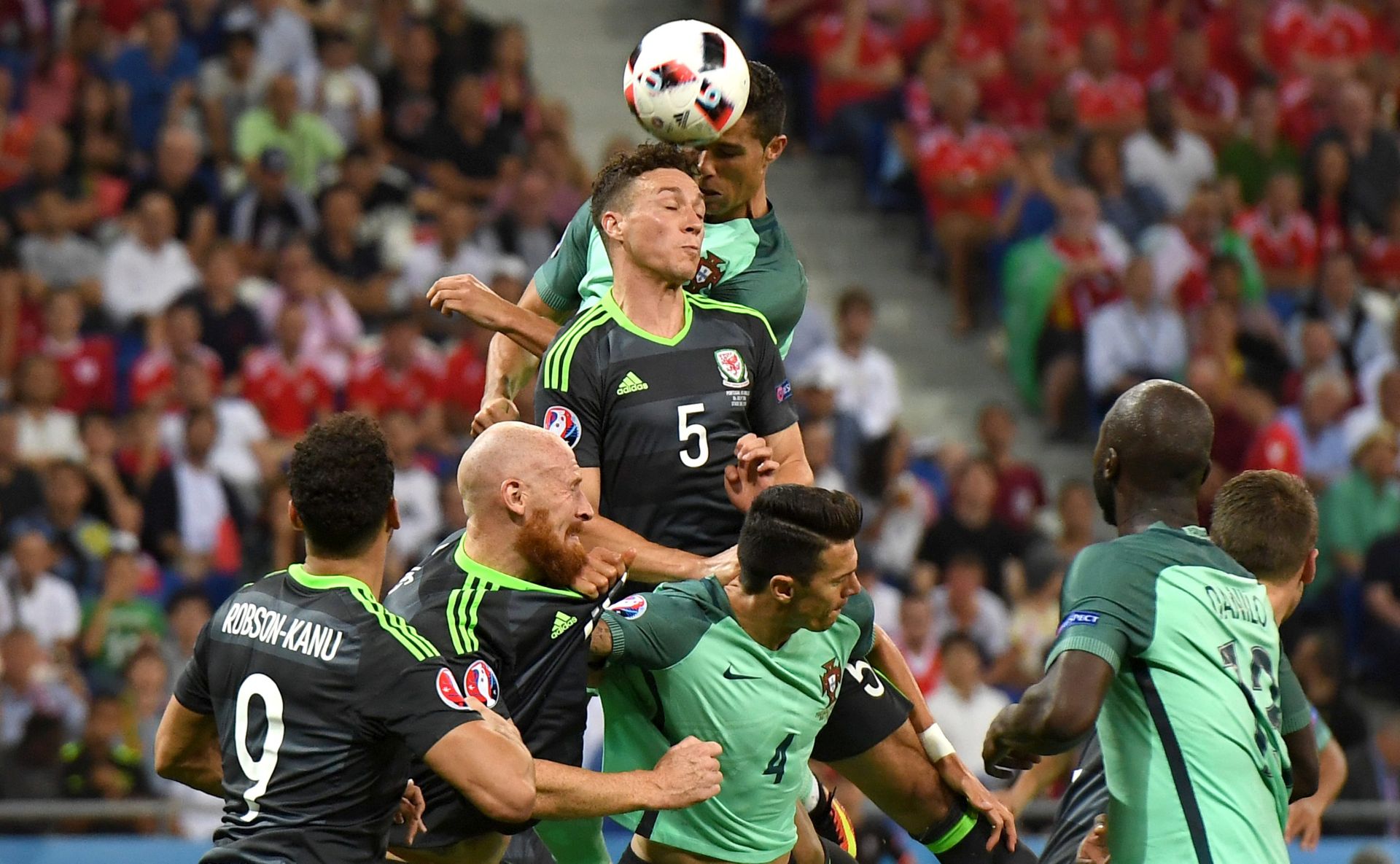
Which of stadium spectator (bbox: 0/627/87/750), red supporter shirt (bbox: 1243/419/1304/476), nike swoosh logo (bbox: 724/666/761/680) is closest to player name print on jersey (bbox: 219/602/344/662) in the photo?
nike swoosh logo (bbox: 724/666/761/680)

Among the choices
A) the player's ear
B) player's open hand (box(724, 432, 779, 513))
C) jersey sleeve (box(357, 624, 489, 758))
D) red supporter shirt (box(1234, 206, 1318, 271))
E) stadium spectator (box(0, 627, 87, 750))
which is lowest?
stadium spectator (box(0, 627, 87, 750))

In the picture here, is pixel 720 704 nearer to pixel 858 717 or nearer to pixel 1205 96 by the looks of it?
pixel 858 717

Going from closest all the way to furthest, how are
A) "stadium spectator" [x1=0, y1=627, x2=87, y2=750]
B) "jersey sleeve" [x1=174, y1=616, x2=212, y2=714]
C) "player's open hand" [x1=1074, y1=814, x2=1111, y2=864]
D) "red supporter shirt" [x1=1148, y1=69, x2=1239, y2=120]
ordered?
"jersey sleeve" [x1=174, y1=616, x2=212, y2=714]
"player's open hand" [x1=1074, y1=814, x2=1111, y2=864]
"stadium spectator" [x1=0, y1=627, x2=87, y2=750]
"red supporter shirt" [x1=1148, y1=69, x2=1239, y2=120]

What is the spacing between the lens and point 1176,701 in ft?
16.1

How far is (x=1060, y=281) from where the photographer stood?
47.3ft

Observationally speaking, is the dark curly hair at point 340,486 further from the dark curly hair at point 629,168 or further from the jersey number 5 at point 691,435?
the dark curly hair at point 629,168

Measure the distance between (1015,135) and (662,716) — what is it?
10697 mm

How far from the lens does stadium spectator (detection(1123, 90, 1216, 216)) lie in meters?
15.6

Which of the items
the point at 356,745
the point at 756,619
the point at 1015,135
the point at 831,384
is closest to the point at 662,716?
the point at 756,619

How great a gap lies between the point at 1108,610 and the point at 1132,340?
378 inches

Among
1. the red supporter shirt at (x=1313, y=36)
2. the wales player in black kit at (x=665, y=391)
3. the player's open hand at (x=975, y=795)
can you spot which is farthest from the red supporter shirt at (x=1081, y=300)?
the wales player in black kit at (x=665, y=391)

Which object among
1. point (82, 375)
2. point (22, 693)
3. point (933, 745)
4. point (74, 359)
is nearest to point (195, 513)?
point (82, 375)

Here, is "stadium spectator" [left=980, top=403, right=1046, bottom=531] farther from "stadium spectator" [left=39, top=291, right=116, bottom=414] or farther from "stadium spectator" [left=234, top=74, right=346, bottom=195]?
"stadium spectator" [left=39, top=291, right=116, bottom=414]

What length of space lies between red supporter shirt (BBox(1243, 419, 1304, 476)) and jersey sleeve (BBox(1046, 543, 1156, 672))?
28.8ft
